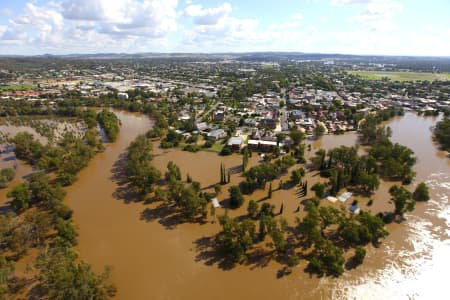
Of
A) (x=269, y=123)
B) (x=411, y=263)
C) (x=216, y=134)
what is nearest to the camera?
(x=411, y=263)

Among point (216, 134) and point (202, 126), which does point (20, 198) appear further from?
point (202, 126)

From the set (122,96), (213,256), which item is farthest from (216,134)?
(122,96)

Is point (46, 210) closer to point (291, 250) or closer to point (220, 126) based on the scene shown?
point (291, 250)

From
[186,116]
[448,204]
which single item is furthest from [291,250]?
[186,116]

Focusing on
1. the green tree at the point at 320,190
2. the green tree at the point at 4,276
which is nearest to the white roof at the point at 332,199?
the green tree at the point at 320,190

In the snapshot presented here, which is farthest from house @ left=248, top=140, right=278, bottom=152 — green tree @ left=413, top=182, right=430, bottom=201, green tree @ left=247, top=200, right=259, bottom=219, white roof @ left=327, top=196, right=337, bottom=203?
green tree @ left=413, top=182, right=430, bottom=201

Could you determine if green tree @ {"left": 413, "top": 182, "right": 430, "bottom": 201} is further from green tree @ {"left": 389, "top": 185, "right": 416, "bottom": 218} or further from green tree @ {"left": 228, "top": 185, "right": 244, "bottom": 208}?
green tree @ {"left": 228, "top": 185, "right": 244, "bottom": 208}
